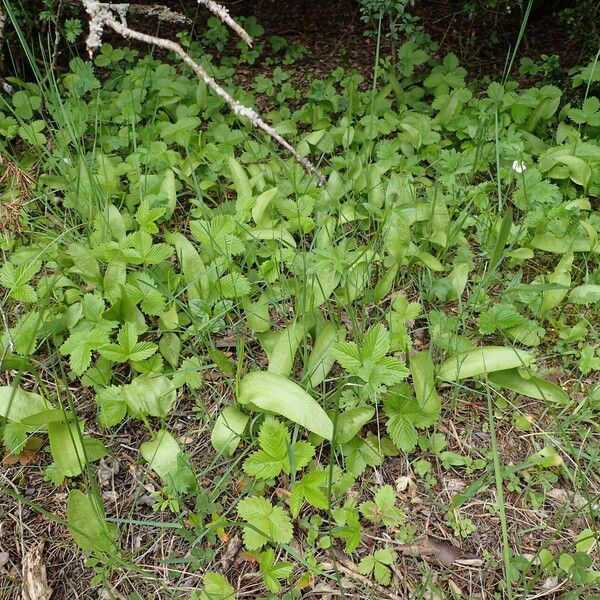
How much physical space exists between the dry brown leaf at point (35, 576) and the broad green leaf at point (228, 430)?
0.51 metres

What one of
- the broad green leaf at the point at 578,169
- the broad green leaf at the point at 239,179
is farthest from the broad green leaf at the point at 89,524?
the broad green leaf at the point at 578,169

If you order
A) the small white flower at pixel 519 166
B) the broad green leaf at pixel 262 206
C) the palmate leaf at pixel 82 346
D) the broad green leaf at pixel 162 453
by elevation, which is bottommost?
the broad green leaf at pixel 162 453

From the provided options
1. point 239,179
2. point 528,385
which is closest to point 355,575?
point 528,385

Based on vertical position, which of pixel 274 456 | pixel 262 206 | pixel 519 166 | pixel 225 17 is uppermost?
pixel 225 17

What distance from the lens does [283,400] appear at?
1.58 meters

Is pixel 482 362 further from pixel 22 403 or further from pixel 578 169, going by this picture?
pixel 22 403

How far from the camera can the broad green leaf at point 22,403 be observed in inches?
65.2

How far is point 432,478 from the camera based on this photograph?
1607 mm

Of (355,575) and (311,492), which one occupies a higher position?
(311,492)

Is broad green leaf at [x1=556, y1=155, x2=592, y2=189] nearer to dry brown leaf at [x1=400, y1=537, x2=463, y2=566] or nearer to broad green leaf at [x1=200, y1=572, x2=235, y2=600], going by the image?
dry brown leaf at [x1=400, y1=537, x2=463, y2=566]

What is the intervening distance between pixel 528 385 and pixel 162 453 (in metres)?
1.06

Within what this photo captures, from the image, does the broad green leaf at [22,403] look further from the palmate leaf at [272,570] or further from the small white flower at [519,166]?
the small white flower at [519,166]

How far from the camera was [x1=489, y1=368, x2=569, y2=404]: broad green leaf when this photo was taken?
5.54 ft

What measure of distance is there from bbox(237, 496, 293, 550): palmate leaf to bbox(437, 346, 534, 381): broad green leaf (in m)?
0.61
